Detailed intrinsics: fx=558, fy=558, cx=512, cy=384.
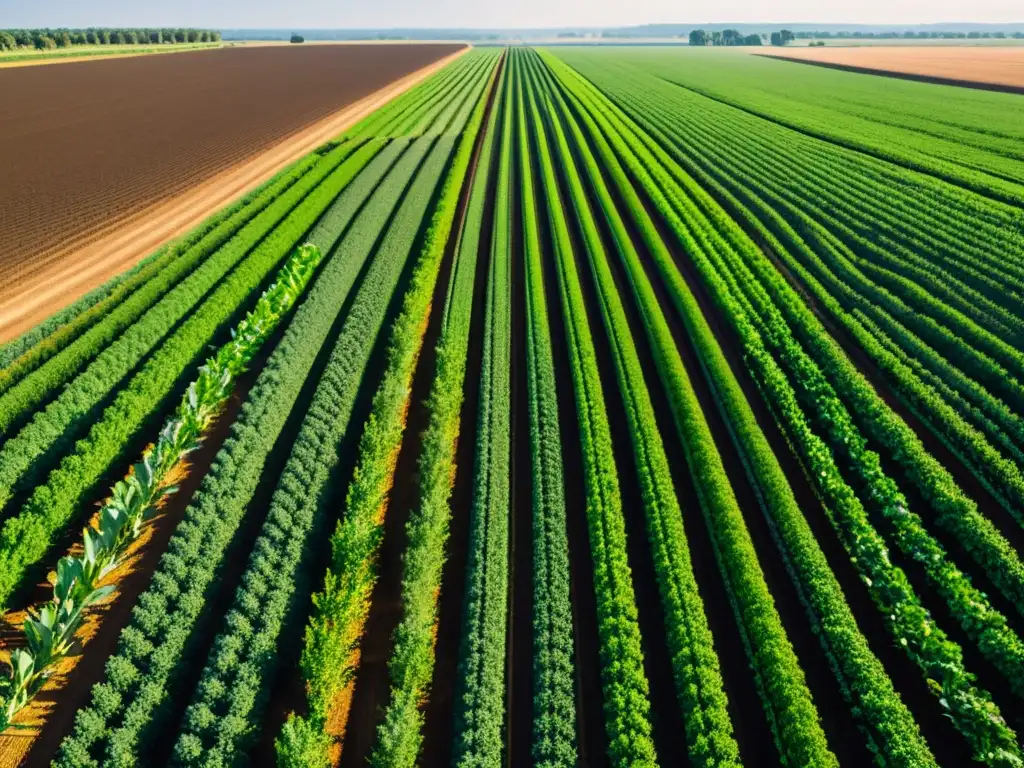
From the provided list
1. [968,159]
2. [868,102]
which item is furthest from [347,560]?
[868,102]

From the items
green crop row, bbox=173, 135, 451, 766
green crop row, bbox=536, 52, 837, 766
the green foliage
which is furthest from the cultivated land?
green crop row, bbox=536, 52, 837, 766

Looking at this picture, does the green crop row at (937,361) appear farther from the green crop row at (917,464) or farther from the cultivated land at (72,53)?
the cultivated land at (72,53)

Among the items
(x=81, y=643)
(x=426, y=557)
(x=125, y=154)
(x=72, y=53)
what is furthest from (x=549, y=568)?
(x=72, y=53)

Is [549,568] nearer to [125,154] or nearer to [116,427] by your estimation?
[116,427]

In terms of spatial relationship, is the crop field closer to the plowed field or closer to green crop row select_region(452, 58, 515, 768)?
green crop row select_region(452, 58, 515, 768)

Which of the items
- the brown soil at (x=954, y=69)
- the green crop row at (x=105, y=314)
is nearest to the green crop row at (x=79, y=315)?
the green crop row at (x=105, y=314)

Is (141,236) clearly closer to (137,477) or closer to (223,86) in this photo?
(137,477)
